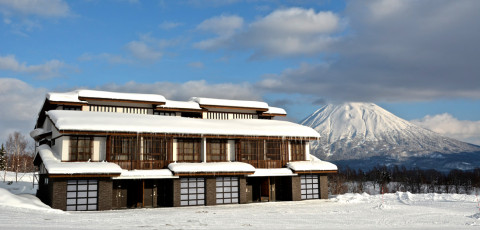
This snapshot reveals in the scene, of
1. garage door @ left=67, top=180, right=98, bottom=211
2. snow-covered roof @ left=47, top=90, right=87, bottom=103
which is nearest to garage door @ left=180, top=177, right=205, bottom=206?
garage door @ left=67, top=180, right=98, bottom=211

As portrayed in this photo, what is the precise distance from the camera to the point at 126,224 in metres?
19.8

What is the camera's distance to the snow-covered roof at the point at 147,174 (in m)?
29.9

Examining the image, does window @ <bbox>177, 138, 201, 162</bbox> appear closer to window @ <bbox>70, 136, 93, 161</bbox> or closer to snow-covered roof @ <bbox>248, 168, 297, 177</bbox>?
snow-covered roof @ <bbox>248, 168, 297, 177</bbox>

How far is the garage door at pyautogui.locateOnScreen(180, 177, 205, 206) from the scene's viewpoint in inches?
1282

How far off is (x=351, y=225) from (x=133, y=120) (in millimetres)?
18794

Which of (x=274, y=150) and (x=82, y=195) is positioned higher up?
(x=274, y=150)

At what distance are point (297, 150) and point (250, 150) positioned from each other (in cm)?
502

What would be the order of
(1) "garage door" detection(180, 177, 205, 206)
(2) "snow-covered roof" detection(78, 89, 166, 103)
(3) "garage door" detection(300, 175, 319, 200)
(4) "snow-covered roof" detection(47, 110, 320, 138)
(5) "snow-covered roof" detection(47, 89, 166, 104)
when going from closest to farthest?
(4) "snow-covered roof" detection(47, 110, 320, 138) < (1) "garage door" detection(180, 177, 205, 206) < (5) "snow-covered roof" detection(47, 89, 166, 104) < (2) "snow-covered roof" detection(78, 89, 166, 103) < (3) "garage door" detection(300, 175, 319, 200)

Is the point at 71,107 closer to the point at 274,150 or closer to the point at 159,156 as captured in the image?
the point at 159,156

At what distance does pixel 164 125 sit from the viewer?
32969 mm

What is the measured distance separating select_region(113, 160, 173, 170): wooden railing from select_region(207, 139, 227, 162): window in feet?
12.7

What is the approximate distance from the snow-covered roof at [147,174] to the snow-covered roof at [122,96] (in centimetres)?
967

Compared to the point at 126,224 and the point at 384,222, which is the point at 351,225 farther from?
the point at 126,224

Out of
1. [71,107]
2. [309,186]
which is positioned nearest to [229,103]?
[309,186]
